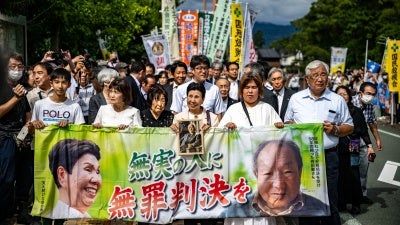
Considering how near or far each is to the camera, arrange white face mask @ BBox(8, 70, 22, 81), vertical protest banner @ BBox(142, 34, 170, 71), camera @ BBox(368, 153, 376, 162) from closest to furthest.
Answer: white face mask @ BBox(8, 70, 22, 81), camera @ BBox(368, 153, 376, 162), vertical protest banner @ BBox(142, 34, 170, 71)

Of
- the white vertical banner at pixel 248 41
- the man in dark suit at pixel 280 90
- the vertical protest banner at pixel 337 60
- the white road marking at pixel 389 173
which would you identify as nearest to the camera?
the man in dark suit at pixel 280 90

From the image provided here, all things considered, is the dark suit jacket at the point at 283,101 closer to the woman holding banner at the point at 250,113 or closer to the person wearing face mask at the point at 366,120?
the person wearing face mask at the point at 366,120

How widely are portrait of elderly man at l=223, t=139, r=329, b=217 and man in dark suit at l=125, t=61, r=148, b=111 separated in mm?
2761

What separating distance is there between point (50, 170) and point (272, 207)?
2329 millimetres

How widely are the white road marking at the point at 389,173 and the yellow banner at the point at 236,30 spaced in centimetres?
422

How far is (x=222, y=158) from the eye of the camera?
5.35 metres

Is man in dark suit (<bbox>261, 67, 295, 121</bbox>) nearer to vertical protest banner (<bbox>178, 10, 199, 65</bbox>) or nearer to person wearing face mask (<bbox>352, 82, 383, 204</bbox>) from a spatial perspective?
person wearing face mask (<bbox>352, 82, 383, 204</bbox>)

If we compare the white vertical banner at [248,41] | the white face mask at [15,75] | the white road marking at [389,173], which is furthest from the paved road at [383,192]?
the white face mask at [15,75]

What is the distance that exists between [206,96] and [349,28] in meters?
42.2

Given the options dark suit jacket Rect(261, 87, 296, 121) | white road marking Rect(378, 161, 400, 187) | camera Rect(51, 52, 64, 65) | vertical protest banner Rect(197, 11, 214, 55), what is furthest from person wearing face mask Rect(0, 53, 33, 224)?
vertical protest banner Rect(197, 11, 214, 55)

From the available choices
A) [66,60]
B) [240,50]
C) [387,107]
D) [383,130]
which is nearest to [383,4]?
[387,107]

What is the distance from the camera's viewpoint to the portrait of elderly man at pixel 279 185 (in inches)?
208

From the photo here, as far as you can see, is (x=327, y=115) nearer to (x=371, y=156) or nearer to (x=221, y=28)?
(x=371, y=156)

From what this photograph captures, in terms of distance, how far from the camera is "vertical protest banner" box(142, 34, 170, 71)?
16.9m
